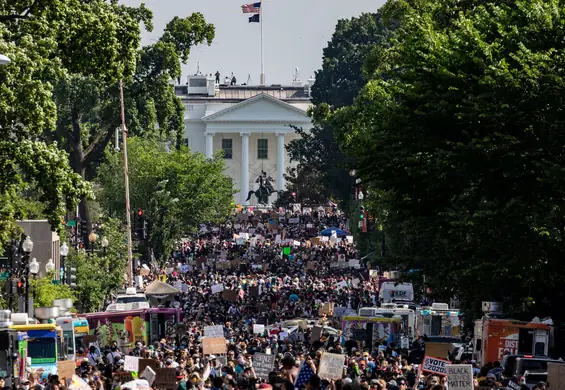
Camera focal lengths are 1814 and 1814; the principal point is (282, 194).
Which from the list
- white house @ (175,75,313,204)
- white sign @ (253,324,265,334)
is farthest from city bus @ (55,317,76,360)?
white house @ (175,75,313,204)

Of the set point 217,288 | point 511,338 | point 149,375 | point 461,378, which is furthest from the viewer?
point 217,288

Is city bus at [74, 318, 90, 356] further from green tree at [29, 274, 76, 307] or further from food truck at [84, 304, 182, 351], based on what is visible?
green tree at [29, 274, 76, 307]

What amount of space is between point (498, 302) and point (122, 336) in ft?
43.8

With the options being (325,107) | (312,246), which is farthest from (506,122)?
(312,246)

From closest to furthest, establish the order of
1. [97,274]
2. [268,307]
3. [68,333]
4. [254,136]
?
1. [68,333]
2. [97,274]
3. [268,307]
4. [254,136]

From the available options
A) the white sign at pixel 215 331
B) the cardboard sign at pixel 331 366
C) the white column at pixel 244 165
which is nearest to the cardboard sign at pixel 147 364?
the cardboard sign at pixel 331 366

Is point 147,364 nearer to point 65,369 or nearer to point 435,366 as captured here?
point 65,369

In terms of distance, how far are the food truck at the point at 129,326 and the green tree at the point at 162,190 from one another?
35.8m

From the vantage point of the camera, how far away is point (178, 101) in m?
74.9

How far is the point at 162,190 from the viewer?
292 feet

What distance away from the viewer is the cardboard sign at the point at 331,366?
2900cm

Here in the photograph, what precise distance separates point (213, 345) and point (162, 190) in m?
50.9

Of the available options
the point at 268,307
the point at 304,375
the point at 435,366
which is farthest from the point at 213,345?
the point at 268,307

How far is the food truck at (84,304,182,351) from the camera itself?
161ft
